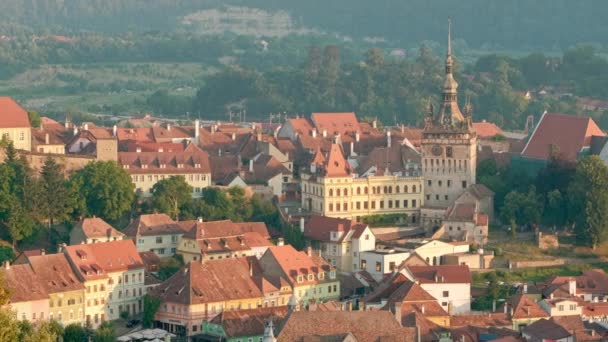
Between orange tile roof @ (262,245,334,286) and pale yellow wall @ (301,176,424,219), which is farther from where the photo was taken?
pale yellow wall @ (301,176,424,219)

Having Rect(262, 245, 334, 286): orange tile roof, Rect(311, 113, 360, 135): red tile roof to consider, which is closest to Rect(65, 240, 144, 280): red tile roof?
Rect(262, 245, 334, 286): orange tile roof

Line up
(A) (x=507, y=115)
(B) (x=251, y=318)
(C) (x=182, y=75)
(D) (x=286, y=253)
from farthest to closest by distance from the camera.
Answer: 1. (C) (x=182, y=75)
2. (A) (x=507, y=115)
3. (D) (x=286, y=253)
4. (B) (x=251, y=318)

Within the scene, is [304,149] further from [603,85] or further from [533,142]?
[603,85]

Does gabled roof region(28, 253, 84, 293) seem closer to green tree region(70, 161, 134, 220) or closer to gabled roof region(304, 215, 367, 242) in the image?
green tree region(70, 161, 134, 220)

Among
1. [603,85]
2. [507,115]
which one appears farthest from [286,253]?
[603,85]

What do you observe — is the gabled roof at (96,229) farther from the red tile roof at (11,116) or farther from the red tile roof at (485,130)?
the red tile roof at (485,130)

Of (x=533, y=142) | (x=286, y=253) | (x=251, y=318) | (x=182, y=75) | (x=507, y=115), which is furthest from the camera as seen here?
(x=182, y=75)
